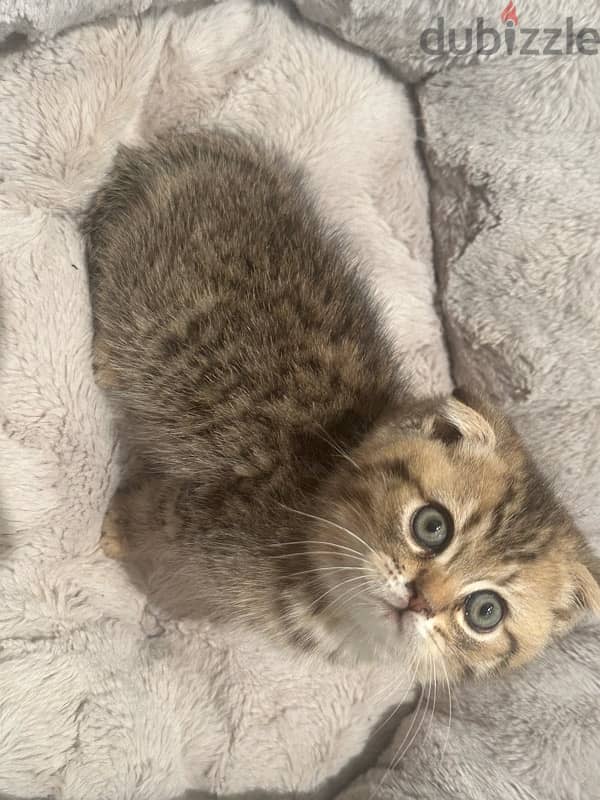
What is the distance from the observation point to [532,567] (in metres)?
1.03

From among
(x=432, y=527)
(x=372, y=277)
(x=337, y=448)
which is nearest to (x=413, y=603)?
(x=432, y=527)

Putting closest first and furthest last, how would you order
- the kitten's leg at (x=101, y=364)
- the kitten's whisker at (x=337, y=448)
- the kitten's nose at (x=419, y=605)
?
→ the kitten's nose at (x=419, y=605), the kitten's whisker at (x=337, y=448), the kitten's leg at (x=101, y=364)

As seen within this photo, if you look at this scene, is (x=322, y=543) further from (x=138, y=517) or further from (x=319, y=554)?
(x=138, y=517)

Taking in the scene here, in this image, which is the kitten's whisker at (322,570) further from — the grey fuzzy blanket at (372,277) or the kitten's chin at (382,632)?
the grey fuzzy blanket at (372,277)

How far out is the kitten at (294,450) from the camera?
101cm

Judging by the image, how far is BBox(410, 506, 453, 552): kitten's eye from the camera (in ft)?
3.26

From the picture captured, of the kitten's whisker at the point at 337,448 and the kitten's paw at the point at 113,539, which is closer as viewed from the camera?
the kitten's whisker at the point at 337,448

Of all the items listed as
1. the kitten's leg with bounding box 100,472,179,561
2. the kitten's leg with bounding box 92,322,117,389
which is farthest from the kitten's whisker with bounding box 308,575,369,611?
the kitten's leg with bounding box 92,322,117,389

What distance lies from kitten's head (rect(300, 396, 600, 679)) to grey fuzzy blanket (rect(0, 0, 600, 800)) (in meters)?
0.46

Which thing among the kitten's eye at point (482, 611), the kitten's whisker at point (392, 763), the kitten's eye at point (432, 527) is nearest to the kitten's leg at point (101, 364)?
the kitten's eye at point (432, 527)

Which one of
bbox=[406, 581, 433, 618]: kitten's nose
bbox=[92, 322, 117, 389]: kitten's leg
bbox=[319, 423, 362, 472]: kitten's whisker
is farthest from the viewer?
bbox=[92, 322, 117, 389]: kitten's leg

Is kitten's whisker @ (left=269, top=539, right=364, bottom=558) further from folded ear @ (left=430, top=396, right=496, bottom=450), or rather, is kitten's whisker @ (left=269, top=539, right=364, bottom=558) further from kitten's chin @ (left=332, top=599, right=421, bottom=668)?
folded ear @ (left=430, top=396, right=496, bottom=450)

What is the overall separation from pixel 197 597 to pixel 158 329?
2.03 ft

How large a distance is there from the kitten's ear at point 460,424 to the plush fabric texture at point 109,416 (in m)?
0.60
